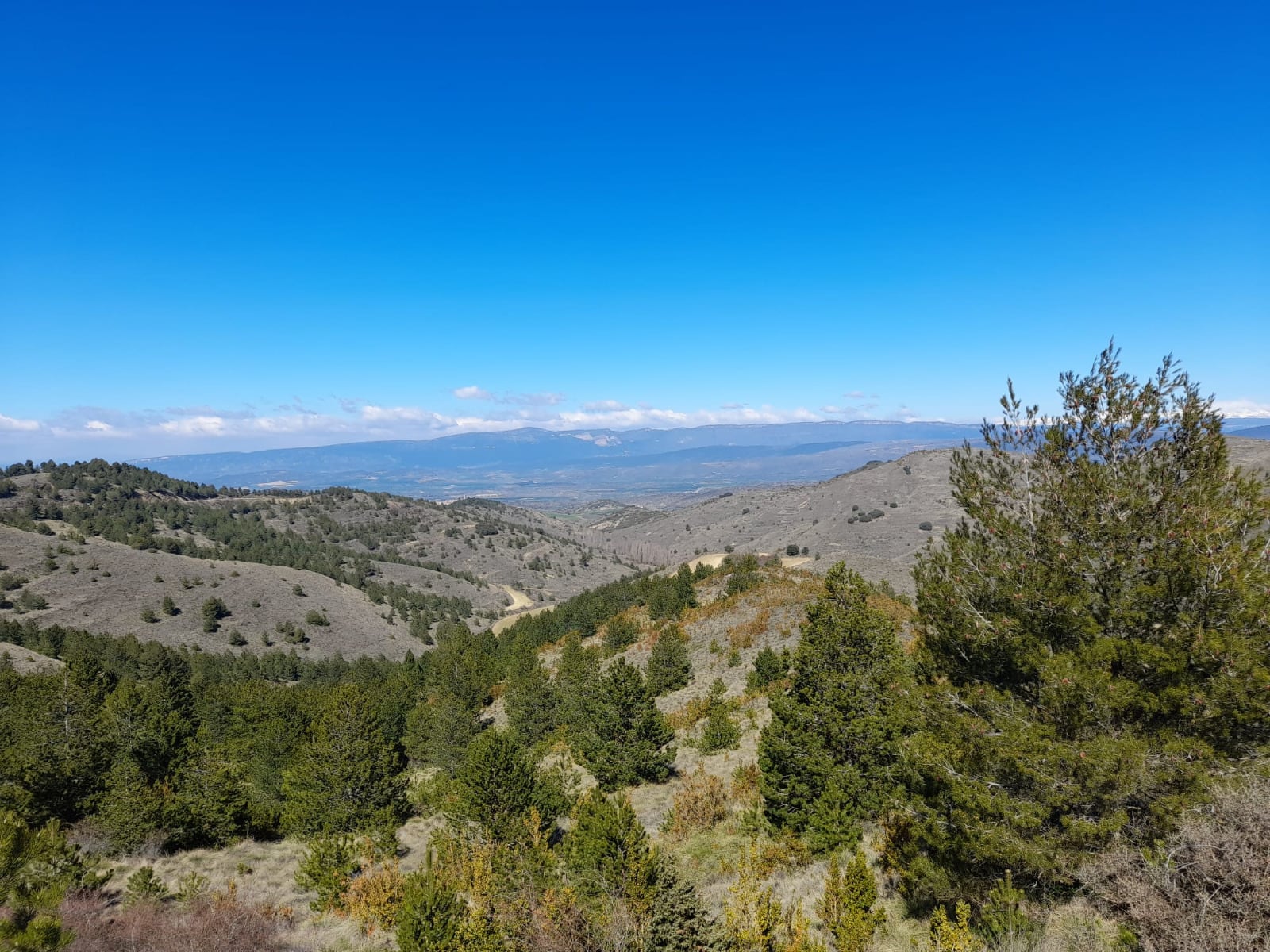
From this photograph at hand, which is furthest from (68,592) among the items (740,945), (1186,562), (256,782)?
(1186,562)

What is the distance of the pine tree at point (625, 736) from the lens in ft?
73.4

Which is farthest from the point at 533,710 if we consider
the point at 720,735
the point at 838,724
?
the point at 838,724

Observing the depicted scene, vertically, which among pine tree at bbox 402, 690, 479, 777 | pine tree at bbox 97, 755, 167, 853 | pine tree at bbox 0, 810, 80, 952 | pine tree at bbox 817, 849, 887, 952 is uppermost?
pine tree at bbox 0, 810, 80, 952

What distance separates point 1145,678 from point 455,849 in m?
15.7

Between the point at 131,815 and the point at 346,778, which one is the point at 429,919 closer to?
the point at 346,778

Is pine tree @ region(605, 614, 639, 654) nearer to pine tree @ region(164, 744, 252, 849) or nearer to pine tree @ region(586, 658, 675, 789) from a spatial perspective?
pine tree @ region(586, 658, 675, 789)

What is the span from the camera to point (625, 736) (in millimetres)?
22641

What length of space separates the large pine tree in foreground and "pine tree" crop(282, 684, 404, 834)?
60.5 feet

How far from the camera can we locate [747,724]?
87.2 feet

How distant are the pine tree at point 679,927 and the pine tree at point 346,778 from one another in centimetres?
1581

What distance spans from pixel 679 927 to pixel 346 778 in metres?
16.7

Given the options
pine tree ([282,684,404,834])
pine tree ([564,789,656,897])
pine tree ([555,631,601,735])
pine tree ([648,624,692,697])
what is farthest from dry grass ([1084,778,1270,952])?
pine tree ([648,624,692,697])

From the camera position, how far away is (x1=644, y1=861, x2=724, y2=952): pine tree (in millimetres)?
8531

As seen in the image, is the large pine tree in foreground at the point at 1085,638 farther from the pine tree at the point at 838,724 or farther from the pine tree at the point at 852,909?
the pine tree at the point at 838,724
